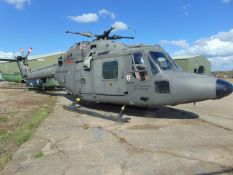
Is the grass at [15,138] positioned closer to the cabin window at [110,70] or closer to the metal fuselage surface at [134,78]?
the metal fuselage surface at [134,78]

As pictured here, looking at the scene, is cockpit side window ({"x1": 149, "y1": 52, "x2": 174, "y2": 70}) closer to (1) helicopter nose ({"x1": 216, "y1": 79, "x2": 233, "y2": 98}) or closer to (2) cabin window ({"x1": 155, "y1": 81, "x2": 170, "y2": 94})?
(2) cabin window ({"x1": 155, "y1": 81, "x2": 170, "y2": 94})

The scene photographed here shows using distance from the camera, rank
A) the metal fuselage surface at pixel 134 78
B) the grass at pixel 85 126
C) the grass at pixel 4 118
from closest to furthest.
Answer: the metal fuselage surface at pixel 134 78 < the grass at pixel 85 126 < the grass at pixel 4 118

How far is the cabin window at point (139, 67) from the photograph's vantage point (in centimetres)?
916

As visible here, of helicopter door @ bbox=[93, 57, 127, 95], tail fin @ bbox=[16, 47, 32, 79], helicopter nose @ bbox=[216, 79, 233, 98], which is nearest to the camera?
helicopter nose @ bbox=[216, 79, 233, 98]

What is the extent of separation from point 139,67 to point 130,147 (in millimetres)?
3828

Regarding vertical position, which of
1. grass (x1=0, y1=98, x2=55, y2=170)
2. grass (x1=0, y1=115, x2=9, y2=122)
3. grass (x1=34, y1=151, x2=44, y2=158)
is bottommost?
grass (x1=34, y1=151, x2=44, y2=158)

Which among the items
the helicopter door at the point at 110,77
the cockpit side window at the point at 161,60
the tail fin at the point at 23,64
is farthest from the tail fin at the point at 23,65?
the cockpit side window at the point at 161,60

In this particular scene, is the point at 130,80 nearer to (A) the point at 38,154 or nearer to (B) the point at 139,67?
(B) the point at 139,67

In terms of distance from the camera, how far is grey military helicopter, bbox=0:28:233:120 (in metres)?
8.17

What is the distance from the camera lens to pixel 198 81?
8.09 m

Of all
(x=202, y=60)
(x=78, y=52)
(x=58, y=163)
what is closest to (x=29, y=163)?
(x=58, y=163)

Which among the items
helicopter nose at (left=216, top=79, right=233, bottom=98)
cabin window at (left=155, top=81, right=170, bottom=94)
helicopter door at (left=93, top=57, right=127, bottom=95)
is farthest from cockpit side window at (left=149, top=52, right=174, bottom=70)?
helicopter nose at (left=216, top=79, right=233, bottom=98)

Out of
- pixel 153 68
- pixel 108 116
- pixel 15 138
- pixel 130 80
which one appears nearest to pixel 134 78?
pixel 130 80

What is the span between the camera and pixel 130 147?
20.0 ft
